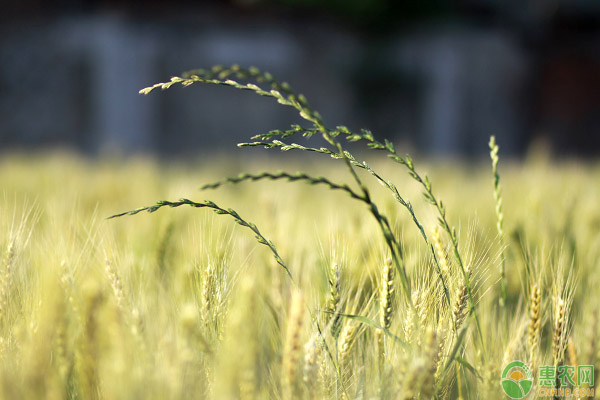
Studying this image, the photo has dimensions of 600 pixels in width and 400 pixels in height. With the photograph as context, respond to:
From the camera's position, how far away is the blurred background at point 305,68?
24.4 ft

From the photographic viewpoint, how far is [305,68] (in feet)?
27.9

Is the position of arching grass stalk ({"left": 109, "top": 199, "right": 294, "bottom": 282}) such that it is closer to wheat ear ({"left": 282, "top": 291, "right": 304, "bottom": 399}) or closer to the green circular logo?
wheat ear ({"left": 282, "top": 291, "right": 304, "bottom": 399})

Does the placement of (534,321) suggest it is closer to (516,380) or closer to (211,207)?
(516,380)

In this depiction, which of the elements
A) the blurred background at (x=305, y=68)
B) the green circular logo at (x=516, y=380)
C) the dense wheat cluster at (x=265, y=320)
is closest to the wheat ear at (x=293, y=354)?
the dense wheat cluster at (x=265, y=320)

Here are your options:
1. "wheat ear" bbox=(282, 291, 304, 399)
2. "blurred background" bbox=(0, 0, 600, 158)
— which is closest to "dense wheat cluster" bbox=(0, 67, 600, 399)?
"wheat ear" bbox=(282, 291, 304, 399)

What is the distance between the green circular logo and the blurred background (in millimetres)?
6421

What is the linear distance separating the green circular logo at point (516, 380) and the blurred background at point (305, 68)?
642cm

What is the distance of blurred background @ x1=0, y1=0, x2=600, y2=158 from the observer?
7445mm

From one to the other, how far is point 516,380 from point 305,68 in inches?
323

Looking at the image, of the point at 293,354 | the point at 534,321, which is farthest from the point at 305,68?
the point at 293,354

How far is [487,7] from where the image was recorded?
899cm

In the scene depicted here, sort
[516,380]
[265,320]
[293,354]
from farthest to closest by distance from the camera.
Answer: [265,320], [516,380], [293,354]

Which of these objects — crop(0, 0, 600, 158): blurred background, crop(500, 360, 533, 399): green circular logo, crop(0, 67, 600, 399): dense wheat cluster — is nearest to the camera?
crop(0, 67, 600, 399): dense wheat cluster

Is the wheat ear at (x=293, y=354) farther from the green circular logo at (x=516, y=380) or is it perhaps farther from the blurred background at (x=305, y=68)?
the blurred background at (x=305, y=68)
